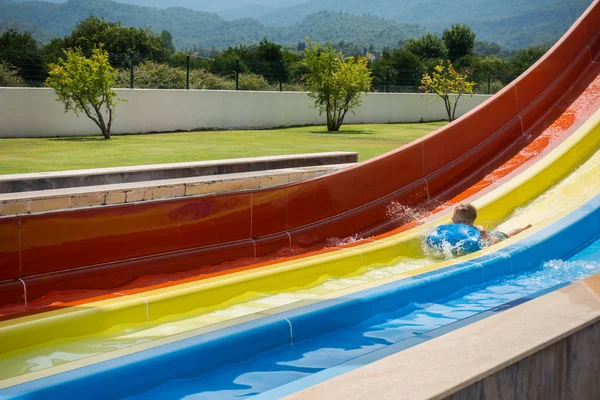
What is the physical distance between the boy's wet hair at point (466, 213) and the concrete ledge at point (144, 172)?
2.15 meters

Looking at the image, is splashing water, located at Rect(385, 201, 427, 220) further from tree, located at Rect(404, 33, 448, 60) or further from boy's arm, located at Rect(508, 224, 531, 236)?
tree, located at Rect(404, 33, 448, 60)

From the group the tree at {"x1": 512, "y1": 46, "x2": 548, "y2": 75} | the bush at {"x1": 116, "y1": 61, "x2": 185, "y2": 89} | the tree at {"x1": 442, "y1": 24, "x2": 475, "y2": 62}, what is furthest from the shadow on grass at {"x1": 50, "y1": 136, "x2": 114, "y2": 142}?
the tree at {"x1": 442, "y1": 24, "x2": 475, "y2": 62}

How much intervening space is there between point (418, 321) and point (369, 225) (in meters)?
2.38

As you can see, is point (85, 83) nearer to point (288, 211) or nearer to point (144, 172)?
point (144, 172)

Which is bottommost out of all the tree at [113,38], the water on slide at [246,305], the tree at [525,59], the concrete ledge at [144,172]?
the water on slide at [246,305]

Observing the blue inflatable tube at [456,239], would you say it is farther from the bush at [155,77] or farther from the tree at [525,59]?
the tree at [525,59]

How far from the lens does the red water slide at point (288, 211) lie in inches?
197

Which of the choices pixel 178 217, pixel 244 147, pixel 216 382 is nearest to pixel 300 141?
pixel 244 147

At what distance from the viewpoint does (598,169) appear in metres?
7.86

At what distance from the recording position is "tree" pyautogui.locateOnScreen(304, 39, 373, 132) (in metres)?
19.2

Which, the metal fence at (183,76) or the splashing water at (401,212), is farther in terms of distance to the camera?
the metal fence at (183,76)

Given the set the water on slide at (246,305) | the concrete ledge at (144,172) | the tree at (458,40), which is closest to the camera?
the water on slide at (246,305)

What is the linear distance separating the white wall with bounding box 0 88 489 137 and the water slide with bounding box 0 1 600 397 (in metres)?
10.1

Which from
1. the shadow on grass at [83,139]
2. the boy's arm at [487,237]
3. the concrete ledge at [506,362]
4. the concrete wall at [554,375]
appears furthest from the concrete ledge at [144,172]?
the shadow on grass at [83,139]
